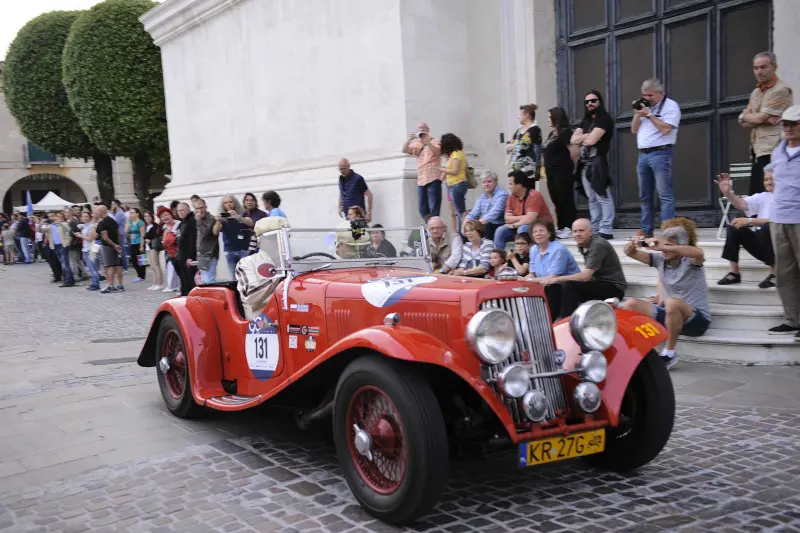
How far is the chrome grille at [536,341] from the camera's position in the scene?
150 inches

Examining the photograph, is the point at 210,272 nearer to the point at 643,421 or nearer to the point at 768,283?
the point at 768,283

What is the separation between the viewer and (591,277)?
21.9 ft

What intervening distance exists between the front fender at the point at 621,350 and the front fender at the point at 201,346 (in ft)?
8.21

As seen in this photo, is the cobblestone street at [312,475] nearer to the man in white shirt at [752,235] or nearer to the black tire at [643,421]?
the black tire at [643,421]

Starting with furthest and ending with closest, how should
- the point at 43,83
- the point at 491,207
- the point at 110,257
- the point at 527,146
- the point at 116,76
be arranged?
the point at 43,83 < the point at 116,76 < the point at 110,257 < the point at 491,207 < the point at 527,146

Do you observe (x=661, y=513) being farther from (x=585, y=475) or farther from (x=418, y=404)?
(x=418, y=404)

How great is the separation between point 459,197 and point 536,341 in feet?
21.2

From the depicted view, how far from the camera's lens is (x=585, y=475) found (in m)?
4.11

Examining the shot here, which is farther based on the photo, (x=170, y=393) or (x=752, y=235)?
(x=752, y=235)

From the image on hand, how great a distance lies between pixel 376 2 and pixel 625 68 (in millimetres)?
4078

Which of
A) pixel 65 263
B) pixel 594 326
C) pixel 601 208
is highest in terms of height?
pixel 601 208

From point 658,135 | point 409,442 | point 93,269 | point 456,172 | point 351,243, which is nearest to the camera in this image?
point 409,442

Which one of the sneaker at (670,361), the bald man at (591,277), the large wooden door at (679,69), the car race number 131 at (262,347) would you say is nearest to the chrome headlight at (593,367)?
the car race number 131 at (262,347)

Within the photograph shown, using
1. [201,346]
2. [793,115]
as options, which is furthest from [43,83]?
[793,115]
